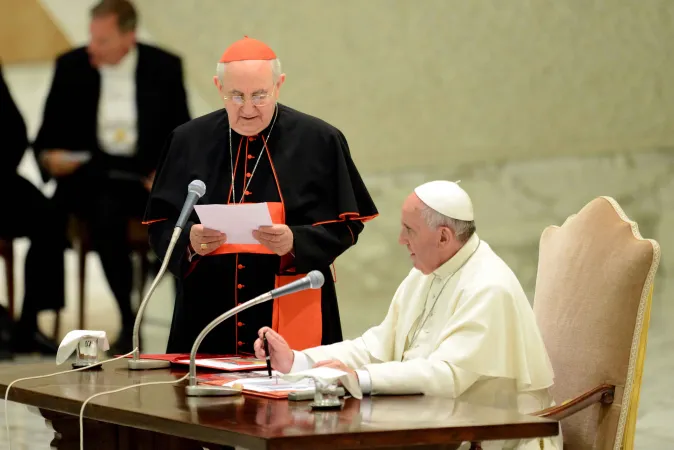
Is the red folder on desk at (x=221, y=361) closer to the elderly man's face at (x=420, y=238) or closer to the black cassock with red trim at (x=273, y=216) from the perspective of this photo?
the black cassock with red trim at (x=273, y=216)

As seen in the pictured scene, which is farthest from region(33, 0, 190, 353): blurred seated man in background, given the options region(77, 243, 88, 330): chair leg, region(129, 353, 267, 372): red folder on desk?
region(129, 353, 267, 372): red folder on desk

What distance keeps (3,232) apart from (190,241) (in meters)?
4.19

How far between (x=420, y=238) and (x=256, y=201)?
84 cm

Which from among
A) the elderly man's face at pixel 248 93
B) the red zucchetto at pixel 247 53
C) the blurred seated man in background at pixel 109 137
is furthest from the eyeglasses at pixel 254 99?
the blurred seated man in background at pixel 109 137

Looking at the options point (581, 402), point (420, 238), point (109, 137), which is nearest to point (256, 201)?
point (420, 238)

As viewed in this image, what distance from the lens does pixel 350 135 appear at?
766 cm

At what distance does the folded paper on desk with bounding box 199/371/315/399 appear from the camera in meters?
2.74

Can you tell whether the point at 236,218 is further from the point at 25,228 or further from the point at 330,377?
the point at 25,228

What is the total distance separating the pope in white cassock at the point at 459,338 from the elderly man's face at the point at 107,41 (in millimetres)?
4542

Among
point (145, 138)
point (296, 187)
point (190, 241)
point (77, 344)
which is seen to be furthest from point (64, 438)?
point (145, 138)

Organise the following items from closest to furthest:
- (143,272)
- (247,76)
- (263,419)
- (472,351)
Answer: (263,419), (472,351), (247,76), (143,272)

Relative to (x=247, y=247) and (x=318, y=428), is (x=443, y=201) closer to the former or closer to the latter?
(x=247, y=247)

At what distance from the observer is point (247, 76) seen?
3592 mm

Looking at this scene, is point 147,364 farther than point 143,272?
No
